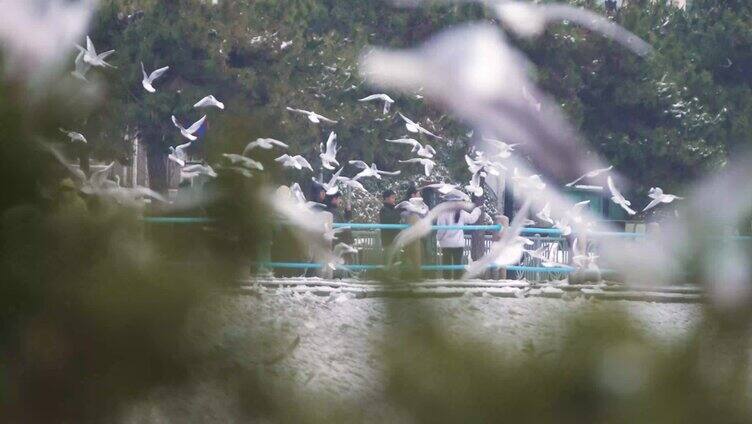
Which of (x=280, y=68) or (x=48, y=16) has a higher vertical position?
(x=280, y=68)

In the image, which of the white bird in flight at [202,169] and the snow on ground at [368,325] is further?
the white bird in flight at [202,169]

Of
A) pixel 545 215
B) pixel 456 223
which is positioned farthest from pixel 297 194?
pixel 545 215

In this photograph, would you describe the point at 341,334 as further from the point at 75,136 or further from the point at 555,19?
the point at 555,19

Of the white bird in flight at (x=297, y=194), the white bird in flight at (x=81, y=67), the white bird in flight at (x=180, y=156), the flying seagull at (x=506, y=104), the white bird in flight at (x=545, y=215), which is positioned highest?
the flying seagull at (x=506, y=104)

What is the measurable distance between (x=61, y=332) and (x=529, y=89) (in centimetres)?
1901

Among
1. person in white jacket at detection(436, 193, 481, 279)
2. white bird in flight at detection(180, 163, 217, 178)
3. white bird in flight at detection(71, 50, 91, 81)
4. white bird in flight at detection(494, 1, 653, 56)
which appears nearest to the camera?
white bird in flight at detection(180, 163, 217, 178)

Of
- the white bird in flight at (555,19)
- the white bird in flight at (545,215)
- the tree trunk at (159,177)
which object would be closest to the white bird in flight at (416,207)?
the tree trunk at (159,177)

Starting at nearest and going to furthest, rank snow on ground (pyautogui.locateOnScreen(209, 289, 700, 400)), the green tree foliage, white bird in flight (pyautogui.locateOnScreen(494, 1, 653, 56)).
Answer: snow on ground (pyautogui.locateOnScreen(209, 289, 700, 400)) → the green tree foliage → white bird in flight (pyautogui.locateOnScreen(494, 1, 653, 56))

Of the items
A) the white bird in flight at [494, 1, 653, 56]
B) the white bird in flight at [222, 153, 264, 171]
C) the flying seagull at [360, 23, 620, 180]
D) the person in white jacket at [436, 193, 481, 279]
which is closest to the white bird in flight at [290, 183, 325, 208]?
the white bird in flight at [222, 153, 264, 171]

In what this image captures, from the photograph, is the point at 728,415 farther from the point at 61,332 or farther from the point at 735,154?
the point at 61,332

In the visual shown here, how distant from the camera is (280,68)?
18.4 metres

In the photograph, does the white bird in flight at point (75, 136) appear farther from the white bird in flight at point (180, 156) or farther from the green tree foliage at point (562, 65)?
the green tree foliage at point (562, 65)

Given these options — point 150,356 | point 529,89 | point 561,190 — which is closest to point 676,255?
point 150,356

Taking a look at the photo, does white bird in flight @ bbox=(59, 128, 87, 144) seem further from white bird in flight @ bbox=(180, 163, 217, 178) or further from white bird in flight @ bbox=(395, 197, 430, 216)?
white bird in flight @ bbox=(395, 197, 430, 216)
